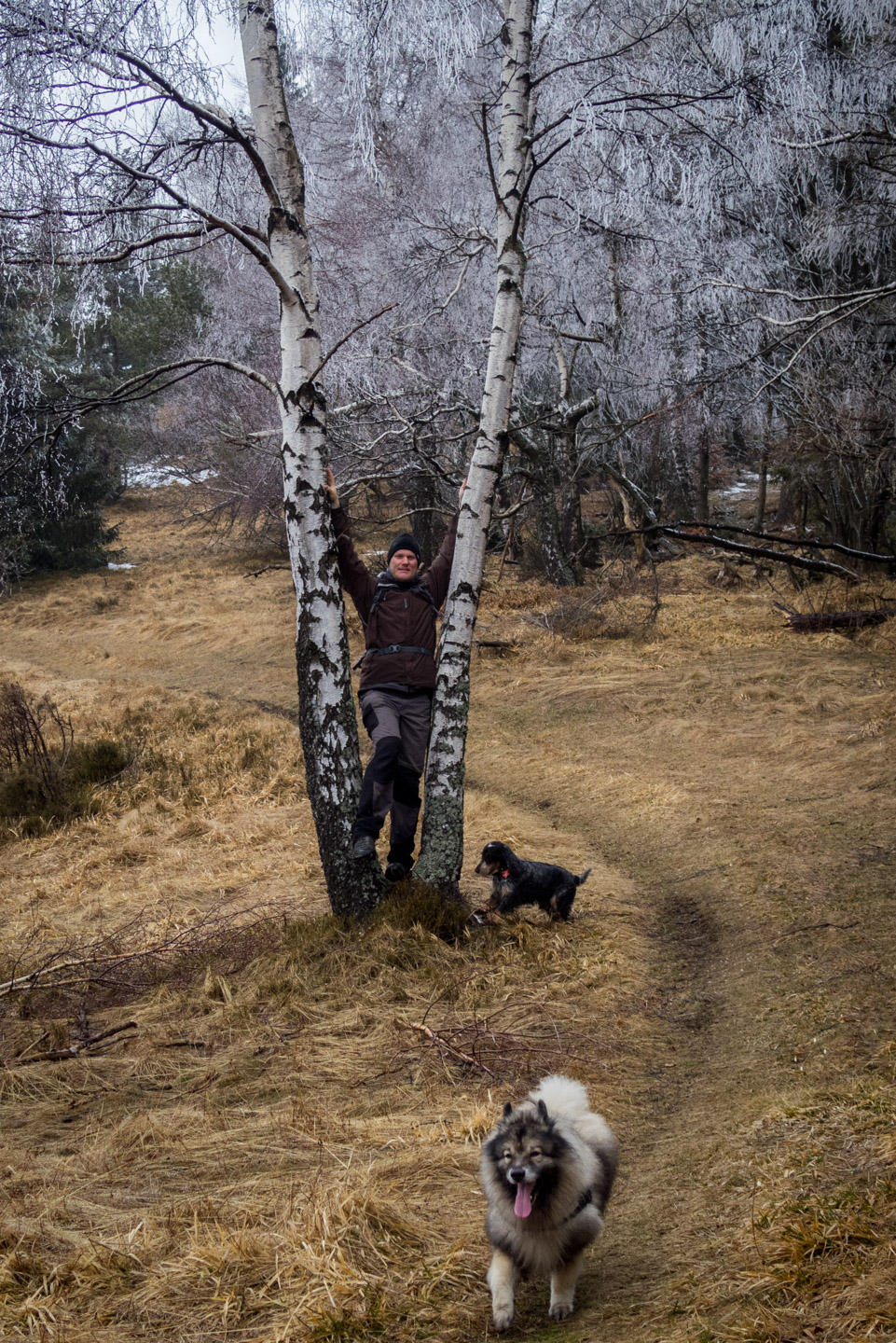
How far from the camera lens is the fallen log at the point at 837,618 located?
14.0m

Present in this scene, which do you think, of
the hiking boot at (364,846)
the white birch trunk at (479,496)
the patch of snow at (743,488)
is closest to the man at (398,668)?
the white birch trunk at (479,496)

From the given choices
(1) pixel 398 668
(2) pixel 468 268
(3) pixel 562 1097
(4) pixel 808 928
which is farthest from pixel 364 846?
(2) pixel 468 268

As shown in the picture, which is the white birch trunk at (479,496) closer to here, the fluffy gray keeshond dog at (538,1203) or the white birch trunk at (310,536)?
the white birch trunk at (310,536)

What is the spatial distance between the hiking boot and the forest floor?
0.41 m

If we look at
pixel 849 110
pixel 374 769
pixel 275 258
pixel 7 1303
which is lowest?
pixel 7 1303

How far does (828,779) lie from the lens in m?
8.55

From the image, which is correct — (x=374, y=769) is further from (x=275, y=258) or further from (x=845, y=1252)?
(x=845, y=1252)

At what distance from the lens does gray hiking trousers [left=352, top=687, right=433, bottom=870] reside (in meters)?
5.79

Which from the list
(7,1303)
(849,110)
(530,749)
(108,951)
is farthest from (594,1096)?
(849,110)

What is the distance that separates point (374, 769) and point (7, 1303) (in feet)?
11.2

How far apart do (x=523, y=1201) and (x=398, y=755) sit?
140 inches

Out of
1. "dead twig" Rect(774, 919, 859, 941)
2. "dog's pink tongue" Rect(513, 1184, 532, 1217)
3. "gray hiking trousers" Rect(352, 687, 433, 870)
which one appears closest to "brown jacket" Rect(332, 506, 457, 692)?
"gray hiking trousers" Rect(352, 687, 433, 870)

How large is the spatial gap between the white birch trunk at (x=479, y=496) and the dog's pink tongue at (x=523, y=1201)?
345cm

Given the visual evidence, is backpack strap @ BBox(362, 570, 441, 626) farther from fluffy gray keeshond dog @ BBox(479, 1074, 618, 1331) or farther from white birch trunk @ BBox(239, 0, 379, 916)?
fluffy gray keeshond dog @ BBox(479, 1074, 618, 1331)
